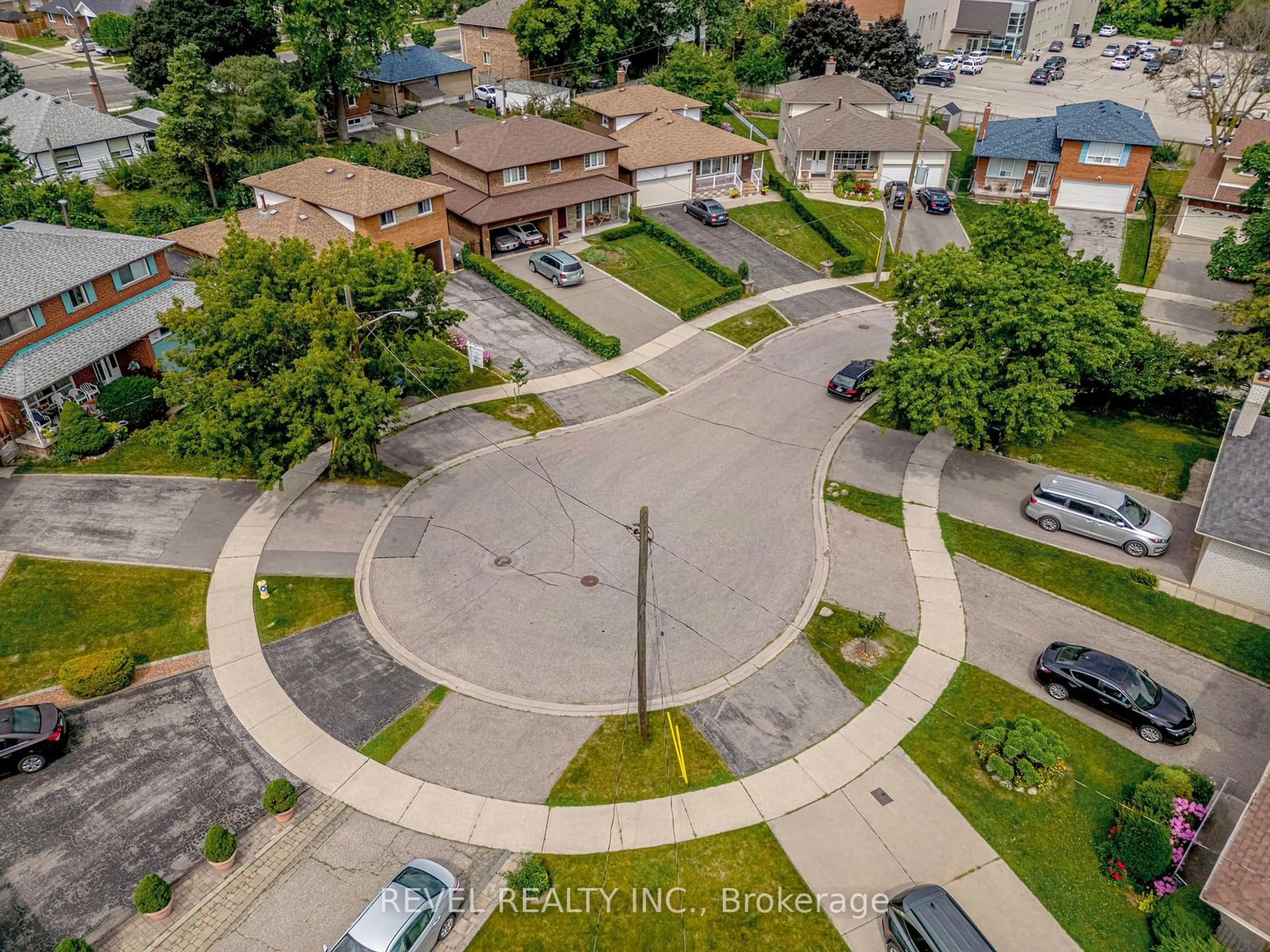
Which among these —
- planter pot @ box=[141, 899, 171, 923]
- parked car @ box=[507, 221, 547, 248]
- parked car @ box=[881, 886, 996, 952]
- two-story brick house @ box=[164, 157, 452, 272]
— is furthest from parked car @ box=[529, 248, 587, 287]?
parked car @ box=[881, 886, 996, 952]

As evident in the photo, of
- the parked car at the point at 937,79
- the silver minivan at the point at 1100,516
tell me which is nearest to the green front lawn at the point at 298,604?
the silver minivan at the point at 1100,516

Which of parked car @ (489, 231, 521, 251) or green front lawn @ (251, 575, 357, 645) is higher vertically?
parked car @ (489, 231, 521, 251)

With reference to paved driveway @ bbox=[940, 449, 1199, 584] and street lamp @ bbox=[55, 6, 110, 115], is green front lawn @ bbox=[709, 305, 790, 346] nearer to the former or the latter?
paved driveway @ bbox=[940, 449, 1199, 584]

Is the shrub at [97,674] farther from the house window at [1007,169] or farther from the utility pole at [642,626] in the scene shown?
the house window at [1007,169]

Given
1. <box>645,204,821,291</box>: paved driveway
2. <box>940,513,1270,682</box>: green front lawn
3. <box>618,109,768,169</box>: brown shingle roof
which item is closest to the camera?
<box>940,513,1270,682</box>: green front lawn

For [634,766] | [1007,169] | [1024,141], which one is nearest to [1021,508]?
[634,766]

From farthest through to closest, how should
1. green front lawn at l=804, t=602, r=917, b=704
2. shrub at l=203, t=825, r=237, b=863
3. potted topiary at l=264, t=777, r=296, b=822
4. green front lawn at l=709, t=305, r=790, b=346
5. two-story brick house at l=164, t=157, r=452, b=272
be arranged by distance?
green front lawn at l=709, t=305, r=790, b=346, two-story brick house at l=164, t=157, r=452, b=272, green front lawn at l=804, t=602, r=917, b=704, potted topiary at l=264, t=777, r=296, b=822, shrub at l=203, t=825, r=237, b=863
